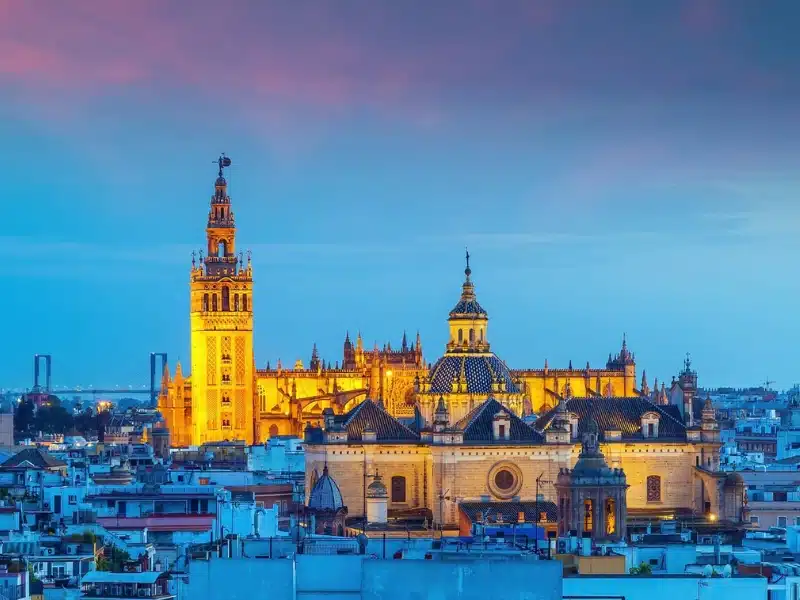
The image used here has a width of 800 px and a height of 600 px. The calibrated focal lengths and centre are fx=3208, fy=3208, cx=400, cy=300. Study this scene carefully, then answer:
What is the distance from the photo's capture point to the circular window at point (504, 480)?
377 feet

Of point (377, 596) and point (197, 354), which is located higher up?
point (197, 354)

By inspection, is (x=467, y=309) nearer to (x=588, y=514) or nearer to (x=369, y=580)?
(x=588, y=514)

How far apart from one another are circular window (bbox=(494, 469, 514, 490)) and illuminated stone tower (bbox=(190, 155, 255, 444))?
72775 millimetres

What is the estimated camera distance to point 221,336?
189500 mm

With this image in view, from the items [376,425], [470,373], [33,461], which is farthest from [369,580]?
[33,461]

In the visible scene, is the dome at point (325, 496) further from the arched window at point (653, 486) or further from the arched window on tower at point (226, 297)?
the arched window on tower at point (226, 297)

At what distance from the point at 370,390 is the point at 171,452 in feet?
71.6

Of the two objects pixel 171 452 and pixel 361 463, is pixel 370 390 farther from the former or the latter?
pixel 361 463

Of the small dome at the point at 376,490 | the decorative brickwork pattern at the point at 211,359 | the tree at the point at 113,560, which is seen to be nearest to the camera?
the tree at the point at 113,560

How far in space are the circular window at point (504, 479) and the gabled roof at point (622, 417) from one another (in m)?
3.74

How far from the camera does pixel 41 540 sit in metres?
90.9

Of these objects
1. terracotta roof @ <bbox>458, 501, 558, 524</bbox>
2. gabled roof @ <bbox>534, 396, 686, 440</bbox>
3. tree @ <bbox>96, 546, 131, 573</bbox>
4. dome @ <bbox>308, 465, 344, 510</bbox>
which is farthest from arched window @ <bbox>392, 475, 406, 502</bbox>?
Result: tree @ <bbox>96, 546, 131, 573</bbox>

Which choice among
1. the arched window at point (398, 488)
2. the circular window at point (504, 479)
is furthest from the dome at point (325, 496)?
the circular window at point (504, 479)

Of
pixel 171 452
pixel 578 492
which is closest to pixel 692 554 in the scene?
pixel 578 492
